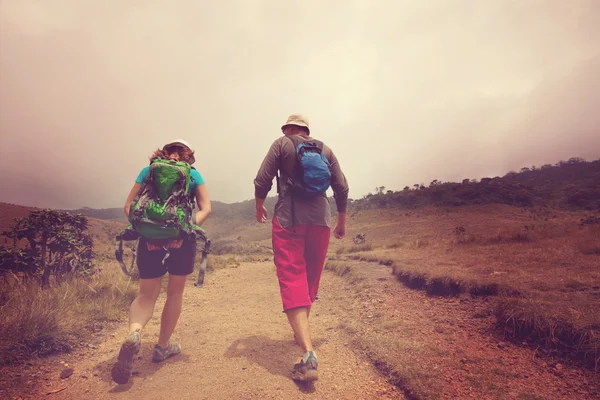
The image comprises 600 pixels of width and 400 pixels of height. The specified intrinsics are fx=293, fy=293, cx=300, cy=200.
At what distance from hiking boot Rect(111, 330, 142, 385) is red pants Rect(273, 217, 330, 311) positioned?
1.28 metres

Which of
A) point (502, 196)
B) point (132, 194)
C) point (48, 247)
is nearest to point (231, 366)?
point (132, 194)

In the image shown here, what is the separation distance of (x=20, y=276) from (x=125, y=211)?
3505mm

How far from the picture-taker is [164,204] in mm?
2613

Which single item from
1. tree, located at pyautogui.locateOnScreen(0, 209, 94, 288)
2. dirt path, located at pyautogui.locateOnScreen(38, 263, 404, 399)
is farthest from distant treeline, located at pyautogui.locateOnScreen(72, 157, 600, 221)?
dirt path, located at pyautogui.locateOnScreen(38, 263, 404, 399)

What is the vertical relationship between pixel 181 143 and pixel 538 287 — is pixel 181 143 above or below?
above

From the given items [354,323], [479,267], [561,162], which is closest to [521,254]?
[479,267]

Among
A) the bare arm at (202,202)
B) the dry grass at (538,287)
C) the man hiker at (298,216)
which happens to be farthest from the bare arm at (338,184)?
the dry grass at (538,287)

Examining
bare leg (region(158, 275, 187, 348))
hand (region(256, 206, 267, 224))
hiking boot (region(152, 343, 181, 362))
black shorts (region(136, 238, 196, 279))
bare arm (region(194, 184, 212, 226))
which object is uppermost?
bare arm (region(194, 184, 212, 226))

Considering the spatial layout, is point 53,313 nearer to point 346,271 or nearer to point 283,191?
point 283,191

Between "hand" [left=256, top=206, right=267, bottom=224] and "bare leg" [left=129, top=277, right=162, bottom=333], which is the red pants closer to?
"hand" [left=256, top=206, right=267, bottom=224]

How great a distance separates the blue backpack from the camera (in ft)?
9.36

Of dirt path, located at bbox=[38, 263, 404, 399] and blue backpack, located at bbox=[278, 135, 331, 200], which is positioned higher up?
blue backpack, located at bbox=[278, 135, 331, 200]

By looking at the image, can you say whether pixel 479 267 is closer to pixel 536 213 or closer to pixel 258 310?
pixel 258 310

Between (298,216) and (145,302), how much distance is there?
1.64 meters
